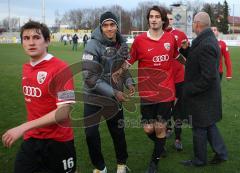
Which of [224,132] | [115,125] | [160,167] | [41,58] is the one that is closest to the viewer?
[41,58]

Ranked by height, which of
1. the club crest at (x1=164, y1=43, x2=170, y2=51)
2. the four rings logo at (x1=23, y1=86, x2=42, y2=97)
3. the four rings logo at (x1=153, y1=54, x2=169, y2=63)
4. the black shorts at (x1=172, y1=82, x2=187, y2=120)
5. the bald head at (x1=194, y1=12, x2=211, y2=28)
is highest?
the bald head at (x1=194, y1=12, x2=211, y2=28)

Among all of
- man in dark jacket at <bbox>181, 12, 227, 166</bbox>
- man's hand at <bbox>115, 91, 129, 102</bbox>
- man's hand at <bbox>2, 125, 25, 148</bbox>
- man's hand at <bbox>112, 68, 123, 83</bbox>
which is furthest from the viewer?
man in dark jacket at <bbox>181, 12, 227, 166</bbox>

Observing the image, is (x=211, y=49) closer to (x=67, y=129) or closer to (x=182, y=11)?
(x=67, y=129)

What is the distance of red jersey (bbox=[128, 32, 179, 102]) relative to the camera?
540cm

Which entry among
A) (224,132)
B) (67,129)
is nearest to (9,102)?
(224,132)

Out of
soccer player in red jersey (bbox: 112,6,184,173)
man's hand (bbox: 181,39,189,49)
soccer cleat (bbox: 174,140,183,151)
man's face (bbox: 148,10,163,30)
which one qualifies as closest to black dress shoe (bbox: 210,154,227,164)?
Result: soccer cleat (bbox: 174,140,183,151)

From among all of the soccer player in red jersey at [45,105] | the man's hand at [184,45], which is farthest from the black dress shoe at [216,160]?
the soccer player in red jersey at [45,105]

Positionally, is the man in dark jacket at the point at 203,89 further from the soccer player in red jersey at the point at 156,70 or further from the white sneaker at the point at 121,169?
the white sneaker at the point at 121,169

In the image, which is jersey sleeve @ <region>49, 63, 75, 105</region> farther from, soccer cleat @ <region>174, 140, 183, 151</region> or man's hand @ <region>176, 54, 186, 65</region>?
soccer cleat @ <region>174, 140, 183, 151</region>

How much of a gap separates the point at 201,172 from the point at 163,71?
4.94 feet

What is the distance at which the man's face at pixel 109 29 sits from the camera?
478 centimetres

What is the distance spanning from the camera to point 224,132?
754 centimetres

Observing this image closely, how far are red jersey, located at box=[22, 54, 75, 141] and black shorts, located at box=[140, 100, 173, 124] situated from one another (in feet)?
6.92

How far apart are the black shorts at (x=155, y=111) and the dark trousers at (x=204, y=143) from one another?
571mm
